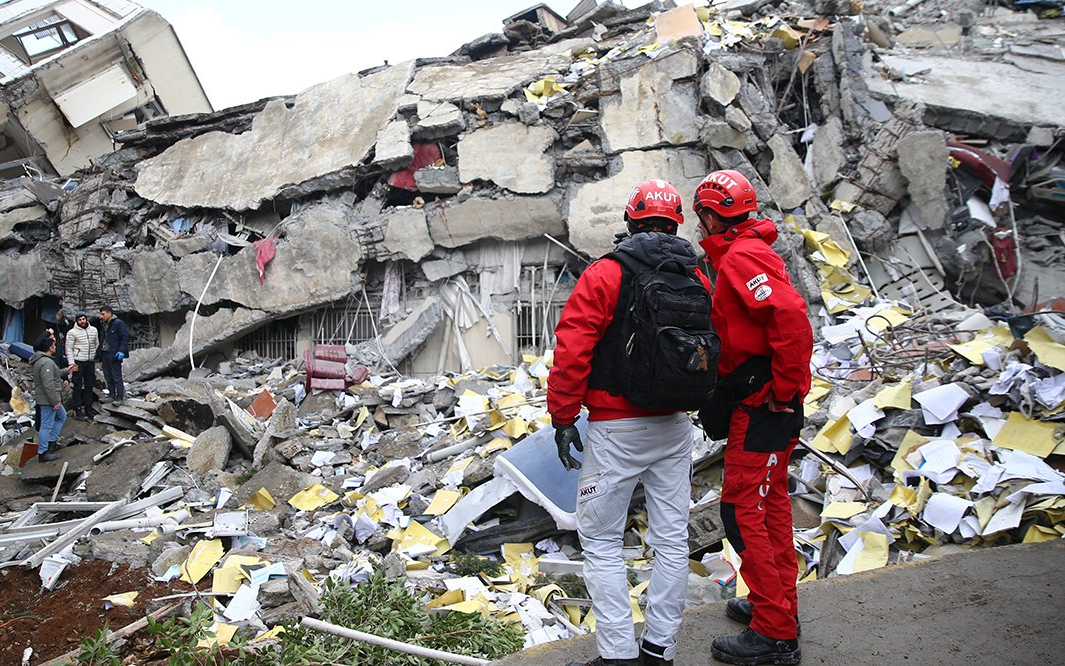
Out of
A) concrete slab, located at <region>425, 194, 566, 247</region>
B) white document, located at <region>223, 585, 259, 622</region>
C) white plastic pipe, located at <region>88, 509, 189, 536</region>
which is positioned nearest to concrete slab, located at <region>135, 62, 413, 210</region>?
concrete slab, located at <region>425, 194, 566, 247</region>

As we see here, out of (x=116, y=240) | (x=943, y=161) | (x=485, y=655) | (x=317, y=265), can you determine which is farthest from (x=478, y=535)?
(x=116, y=240)

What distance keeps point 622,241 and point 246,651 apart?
8.08ft

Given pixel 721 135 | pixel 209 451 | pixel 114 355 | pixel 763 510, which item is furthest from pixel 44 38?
pixel 763 510

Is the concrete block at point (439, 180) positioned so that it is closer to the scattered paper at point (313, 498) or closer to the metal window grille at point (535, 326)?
the metal window grille at point (535, 326)

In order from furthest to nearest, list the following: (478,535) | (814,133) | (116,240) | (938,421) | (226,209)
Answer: (116,240)
(226,209)
(814,133)
(478,535)
(938,421)

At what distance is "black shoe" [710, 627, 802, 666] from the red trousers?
0.03 metres

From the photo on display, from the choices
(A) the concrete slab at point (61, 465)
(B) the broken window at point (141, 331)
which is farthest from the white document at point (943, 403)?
(B) the broken window at point (141, 331)

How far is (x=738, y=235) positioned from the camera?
9.15 ft

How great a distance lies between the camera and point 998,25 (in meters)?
12.6

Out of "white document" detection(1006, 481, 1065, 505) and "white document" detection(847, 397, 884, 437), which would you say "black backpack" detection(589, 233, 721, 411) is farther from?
"white document" detection(847, 397, 884, 437)

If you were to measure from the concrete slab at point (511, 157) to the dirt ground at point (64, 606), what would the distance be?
21.0 ft

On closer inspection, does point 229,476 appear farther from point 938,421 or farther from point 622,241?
point 938,421

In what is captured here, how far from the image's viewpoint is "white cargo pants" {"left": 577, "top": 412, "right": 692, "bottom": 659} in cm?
244

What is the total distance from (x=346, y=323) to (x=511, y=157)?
11.3ft
